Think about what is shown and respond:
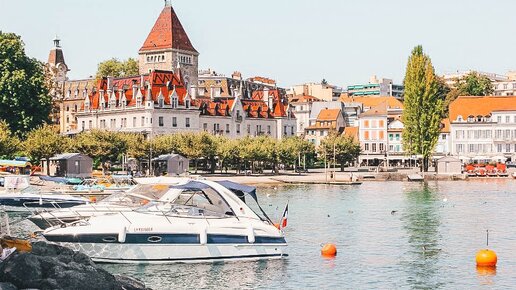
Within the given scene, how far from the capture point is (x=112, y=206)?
36156 mm

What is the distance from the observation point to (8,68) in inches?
3986

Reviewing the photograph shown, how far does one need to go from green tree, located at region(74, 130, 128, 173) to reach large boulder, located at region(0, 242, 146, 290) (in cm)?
7682

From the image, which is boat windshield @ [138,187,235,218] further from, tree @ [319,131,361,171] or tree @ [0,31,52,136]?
tree @ [319,131,361,171]

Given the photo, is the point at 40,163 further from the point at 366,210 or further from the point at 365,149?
the point at 365,149

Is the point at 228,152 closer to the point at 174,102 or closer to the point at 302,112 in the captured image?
the point at 174,102

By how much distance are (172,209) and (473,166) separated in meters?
94.6

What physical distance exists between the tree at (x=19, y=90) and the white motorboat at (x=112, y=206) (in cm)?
6621

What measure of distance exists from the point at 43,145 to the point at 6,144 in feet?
19.7

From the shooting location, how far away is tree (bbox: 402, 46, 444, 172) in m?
120

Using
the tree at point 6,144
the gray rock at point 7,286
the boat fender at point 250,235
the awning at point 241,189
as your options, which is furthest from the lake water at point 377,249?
the tree at point 6,144

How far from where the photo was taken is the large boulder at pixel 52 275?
21312 millimetres

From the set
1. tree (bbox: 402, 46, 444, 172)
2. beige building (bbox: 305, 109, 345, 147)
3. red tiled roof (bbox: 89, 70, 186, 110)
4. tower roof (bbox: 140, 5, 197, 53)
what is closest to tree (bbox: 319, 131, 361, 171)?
tree (bbox: 402, 46, 444, 172)

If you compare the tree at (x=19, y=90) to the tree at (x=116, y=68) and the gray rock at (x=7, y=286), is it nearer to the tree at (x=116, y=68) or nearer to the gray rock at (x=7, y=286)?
the tree at (x=116, y=68)

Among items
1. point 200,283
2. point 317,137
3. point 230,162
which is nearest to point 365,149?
point 317,137
